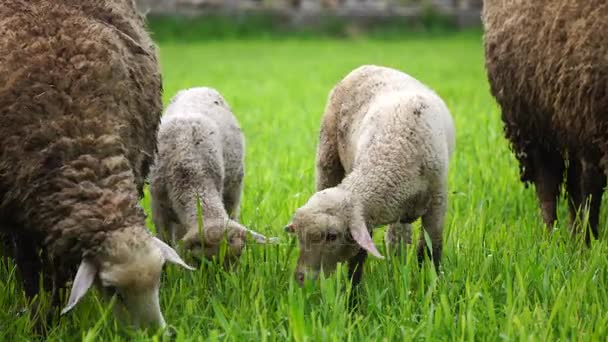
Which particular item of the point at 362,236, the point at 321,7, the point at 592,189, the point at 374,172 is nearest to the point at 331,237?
the point at 362,236

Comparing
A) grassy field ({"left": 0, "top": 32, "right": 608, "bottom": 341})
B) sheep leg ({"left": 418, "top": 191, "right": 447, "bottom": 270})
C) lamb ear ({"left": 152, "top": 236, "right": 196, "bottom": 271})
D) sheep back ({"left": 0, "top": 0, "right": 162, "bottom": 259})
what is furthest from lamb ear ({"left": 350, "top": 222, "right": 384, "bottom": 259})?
sheep back ({"left": 0, "top": 0, "right": 162, "bottom": 259})

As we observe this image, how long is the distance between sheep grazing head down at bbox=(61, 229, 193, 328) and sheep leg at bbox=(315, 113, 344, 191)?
5.06 feet

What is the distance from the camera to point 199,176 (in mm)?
4871

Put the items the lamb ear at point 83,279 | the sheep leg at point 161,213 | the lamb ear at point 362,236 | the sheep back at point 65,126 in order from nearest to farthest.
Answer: the lamb ear at point 83,279 < the sheep back at point 65,126 < the lamb ear at point 362,236 < the sheep leg at point 161,213

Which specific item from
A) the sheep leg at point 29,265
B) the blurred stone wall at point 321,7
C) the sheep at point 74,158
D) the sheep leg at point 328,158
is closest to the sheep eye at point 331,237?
the sheep at point 74,158

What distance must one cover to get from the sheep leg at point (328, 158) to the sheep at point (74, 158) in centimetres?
108

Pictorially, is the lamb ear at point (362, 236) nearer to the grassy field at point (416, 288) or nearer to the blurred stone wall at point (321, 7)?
the grassy field at point (416, 288)

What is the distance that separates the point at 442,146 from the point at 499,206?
5.26ft

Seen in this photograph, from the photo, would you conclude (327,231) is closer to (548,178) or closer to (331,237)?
(331,237)

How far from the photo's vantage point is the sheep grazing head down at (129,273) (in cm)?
346

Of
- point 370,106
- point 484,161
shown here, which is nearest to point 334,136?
point 370,106

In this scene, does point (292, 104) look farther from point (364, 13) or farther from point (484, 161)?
point (364, 13)

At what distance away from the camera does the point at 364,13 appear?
22938mm

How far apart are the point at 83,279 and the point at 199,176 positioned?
1.48 meters
